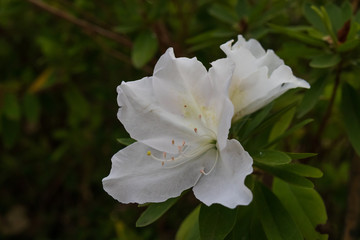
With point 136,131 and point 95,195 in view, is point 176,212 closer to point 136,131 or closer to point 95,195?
point 95,195

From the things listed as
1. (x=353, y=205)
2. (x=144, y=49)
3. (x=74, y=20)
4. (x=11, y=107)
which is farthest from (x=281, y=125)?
(x=11, y=107)

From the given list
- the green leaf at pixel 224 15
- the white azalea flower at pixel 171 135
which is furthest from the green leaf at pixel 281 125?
the green leaf at pixel 224 15

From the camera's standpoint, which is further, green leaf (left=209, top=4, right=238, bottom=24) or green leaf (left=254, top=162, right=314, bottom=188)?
green leaf (left=209, top=4, right=238, bottom=24)

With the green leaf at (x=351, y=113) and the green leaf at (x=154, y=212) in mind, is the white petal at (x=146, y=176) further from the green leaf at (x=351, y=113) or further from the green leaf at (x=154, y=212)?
the green leaf at (x=351, y=113)

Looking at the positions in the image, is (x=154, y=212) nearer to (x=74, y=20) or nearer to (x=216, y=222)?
(x=216, y=222)

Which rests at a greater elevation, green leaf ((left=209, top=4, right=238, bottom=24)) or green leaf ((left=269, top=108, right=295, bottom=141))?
green leaf ((left=269, top=108, right=295, bottom=141))

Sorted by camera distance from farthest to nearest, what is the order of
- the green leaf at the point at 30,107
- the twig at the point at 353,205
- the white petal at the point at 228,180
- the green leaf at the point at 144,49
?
1. the green leaf at the point at 30,107
2. the green leaf at the point at 144,49
3. the twig at the point at 353,205
4. the white petal at the point at 228,180

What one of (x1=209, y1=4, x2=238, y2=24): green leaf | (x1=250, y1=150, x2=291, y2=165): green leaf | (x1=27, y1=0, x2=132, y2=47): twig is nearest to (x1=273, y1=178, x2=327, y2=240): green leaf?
(x1=250, y1=150, x2=291, y2=165): green leaf

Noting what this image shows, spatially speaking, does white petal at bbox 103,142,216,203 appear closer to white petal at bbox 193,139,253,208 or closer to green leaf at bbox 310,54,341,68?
white petal at bbox 193,139,253,208
